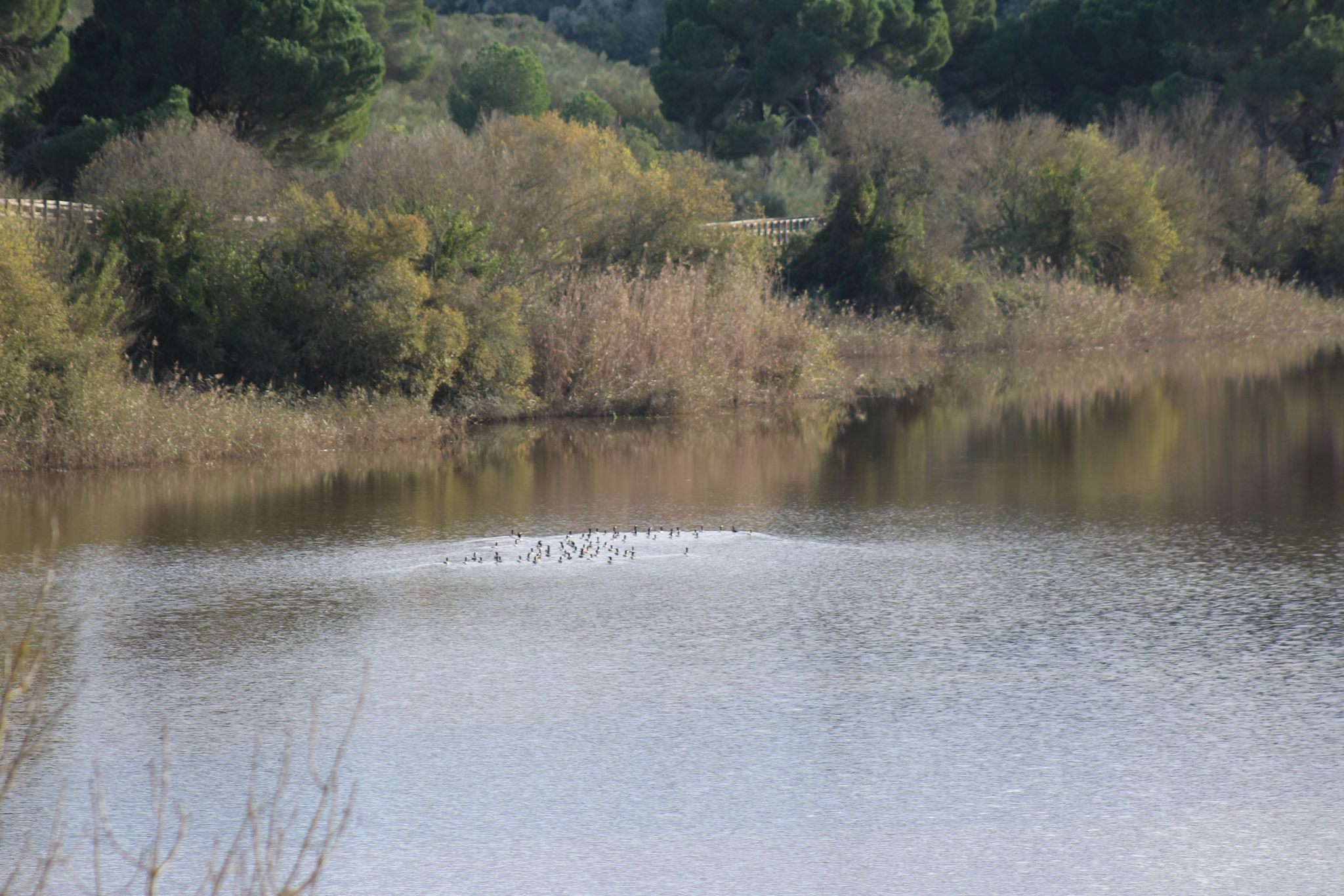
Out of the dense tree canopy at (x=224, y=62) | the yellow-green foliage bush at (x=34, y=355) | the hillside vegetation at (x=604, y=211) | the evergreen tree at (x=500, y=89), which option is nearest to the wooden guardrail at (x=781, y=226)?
the hillside vegetation at (x=604, y=211)

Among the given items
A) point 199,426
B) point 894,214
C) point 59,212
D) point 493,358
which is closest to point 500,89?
point 894,214

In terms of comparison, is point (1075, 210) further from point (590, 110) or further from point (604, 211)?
point (590, 110)

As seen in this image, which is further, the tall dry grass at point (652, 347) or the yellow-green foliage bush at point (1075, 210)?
the yellow-green foliage bush at point (1075, 210)

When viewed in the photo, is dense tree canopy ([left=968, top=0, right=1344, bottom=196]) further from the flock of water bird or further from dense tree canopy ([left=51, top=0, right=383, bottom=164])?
the flock of water bird

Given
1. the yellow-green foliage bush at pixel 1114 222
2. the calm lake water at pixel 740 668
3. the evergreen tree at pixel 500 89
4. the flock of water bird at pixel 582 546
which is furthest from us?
the evergreen tree at pixel 500 89

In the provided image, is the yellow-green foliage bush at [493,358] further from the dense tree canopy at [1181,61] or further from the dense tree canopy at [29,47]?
the dense tree canopy at [1181,61]

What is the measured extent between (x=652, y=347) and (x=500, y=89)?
3182cm

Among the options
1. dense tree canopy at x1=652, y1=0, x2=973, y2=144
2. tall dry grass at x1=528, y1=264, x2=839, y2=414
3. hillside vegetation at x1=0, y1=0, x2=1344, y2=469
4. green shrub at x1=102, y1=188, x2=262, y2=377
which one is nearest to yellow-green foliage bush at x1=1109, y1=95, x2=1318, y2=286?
hillside vegetation at x1=0, y1=0, x2=1344, y2=469

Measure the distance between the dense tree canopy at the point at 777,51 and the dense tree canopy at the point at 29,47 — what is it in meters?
30.9

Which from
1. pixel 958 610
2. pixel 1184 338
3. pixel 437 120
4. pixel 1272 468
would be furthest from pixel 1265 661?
pixel 437 120

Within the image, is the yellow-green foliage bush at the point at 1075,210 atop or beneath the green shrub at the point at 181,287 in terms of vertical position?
atop

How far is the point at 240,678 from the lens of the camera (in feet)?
34.9

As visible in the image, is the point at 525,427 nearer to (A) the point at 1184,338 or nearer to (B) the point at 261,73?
(B) the point at 261,73

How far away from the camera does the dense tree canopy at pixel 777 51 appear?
2379 inches
